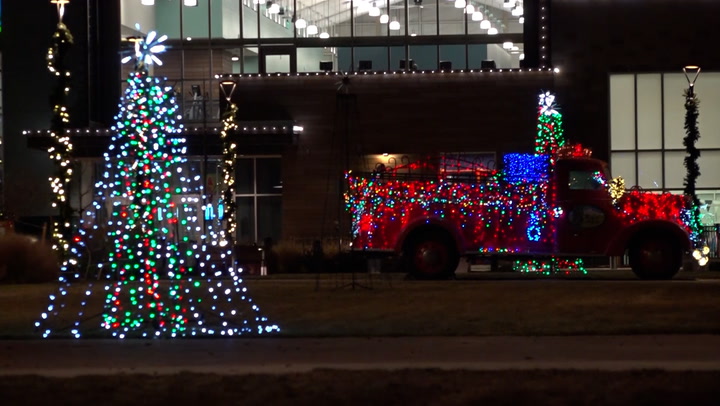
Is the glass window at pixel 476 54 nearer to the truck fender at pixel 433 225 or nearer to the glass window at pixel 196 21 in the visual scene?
the glass window at pixel 196 21

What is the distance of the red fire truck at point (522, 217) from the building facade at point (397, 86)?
1548 cm

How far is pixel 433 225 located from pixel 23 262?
903 cm

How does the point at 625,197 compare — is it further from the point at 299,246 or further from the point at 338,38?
the point at 338,38

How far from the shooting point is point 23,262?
80.4ft

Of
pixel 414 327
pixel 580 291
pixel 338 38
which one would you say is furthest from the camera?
pixel 338 38

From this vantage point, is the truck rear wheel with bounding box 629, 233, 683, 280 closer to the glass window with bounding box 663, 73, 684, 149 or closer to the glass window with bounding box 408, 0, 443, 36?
the glass window with bounding box 663, 73, 684, 149

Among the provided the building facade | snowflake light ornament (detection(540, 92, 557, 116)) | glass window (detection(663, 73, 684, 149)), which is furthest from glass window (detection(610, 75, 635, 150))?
snowflake light ornament (detection(540, 92, 557, 116))

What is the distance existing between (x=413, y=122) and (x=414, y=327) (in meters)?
27.5

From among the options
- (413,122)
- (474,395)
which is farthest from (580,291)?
(413,122)

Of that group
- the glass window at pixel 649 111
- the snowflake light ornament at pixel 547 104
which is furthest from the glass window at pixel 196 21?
the glass window at pixel 649 111

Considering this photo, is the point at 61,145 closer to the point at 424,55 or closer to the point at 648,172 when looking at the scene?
the point at 424,55

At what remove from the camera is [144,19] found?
154 feet

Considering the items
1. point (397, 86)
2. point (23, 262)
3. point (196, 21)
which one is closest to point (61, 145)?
point (23, 262)

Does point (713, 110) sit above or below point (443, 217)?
above
